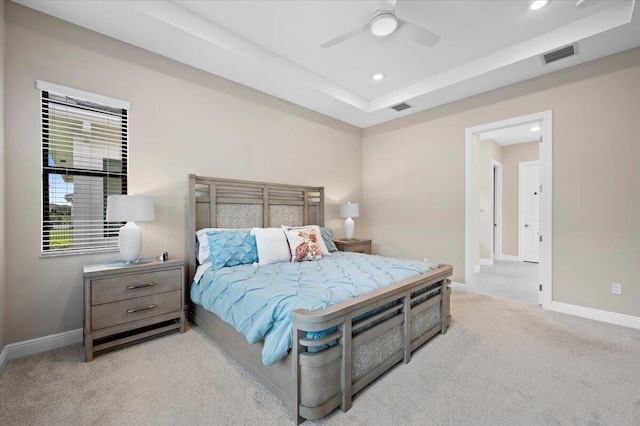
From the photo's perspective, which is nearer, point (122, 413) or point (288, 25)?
point (122, 413)

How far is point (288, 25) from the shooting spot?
2.86m

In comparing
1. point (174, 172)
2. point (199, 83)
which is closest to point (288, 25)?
point (199, 83)

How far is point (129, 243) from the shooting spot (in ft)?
8.46

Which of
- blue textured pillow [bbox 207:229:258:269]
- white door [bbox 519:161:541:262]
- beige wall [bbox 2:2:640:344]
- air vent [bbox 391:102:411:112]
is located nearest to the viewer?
beige wall [bbox 2:2:640:344]

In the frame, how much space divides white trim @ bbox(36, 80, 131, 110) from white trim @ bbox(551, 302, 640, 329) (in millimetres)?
5415

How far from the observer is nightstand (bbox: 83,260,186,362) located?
2.30m

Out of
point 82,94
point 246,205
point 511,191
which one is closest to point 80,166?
point 82,94

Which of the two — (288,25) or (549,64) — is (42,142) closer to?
(288,25)

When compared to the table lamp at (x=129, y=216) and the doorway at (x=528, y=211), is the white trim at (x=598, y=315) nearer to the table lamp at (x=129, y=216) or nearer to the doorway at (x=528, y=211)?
the doorway at (x=528, y=211)

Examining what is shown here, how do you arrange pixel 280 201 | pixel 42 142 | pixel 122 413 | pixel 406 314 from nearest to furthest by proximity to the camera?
pixel 122 413 → pixel 406 314 → pixel 42 142 → pixel 280 201

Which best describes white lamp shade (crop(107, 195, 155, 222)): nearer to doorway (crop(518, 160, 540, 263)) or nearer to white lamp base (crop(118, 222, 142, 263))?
white lamp base (crop(118, 222, 142, 263))

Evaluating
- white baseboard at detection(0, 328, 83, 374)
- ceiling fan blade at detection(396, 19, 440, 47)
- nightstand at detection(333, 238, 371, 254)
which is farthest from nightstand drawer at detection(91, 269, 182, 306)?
ceiling fan blade at detection(396, 19, 440, 47)

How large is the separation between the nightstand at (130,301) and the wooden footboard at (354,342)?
1707 millimetres

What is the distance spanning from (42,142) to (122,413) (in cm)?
237
